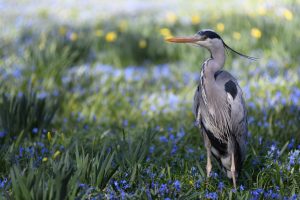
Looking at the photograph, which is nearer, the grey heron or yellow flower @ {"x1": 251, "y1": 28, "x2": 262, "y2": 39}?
the grey heron

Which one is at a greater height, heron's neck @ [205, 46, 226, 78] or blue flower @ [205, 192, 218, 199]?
heron's neck @ [205, 46, 226, 78]

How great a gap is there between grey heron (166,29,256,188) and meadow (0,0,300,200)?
221 millimetres

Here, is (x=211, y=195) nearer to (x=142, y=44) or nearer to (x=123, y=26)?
(x=142, y=44)

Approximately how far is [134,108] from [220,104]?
7.49ft

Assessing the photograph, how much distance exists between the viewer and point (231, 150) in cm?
385

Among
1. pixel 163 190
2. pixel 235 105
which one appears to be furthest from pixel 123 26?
pixel 163 190

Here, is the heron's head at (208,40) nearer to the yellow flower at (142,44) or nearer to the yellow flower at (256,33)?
the yellow flower at (256,33)

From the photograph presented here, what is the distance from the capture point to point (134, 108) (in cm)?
593

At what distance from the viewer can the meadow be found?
3418 millimetres

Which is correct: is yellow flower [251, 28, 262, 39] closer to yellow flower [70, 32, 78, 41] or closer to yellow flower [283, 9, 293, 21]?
yellow flower [283, 9, 293, 21]

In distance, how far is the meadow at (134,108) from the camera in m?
3.42

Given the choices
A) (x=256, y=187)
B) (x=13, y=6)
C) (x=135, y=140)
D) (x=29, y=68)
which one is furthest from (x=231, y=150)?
(x=13, y=6)

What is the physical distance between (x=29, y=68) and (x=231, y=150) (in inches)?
136

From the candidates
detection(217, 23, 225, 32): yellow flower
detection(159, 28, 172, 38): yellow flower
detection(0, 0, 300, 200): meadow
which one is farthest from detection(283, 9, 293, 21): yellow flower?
detection(159, 28, 172, 38): yellow flower
